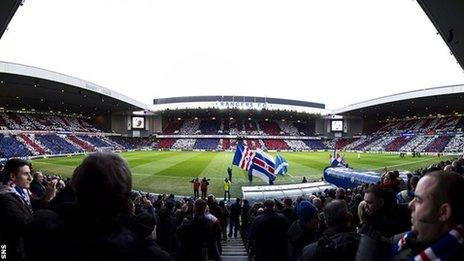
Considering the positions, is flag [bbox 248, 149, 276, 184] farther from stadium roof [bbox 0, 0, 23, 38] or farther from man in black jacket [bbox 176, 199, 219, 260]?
man in black jacket [bbox 176, 199, 219, 260]

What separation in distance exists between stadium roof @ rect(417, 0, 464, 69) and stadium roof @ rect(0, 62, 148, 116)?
40.5 m

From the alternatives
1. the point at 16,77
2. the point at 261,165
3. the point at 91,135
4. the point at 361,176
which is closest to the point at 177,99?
the point at 91,135

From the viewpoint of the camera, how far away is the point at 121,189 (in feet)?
6.56

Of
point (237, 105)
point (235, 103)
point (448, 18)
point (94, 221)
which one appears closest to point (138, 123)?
point (235, 103)

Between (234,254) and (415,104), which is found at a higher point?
(415,104)

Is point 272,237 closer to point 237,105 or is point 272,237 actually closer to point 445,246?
point 445,246

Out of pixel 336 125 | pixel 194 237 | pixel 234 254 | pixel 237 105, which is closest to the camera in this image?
pixel 194 237

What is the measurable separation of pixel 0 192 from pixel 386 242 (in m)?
3.65

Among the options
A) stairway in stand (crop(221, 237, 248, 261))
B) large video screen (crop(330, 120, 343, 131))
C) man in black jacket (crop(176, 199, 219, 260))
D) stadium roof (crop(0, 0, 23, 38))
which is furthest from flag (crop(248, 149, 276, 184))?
large video screen (crop(330, 120, 343, 131))

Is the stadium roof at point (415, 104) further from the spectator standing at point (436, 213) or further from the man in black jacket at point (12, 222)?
the man in black jacket at point (12, 222)

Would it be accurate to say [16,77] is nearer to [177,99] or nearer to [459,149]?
[177,99]

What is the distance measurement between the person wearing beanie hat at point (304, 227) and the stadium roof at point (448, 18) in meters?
8.43

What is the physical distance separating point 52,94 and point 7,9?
162 ft

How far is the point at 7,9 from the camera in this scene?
11.4 metres
